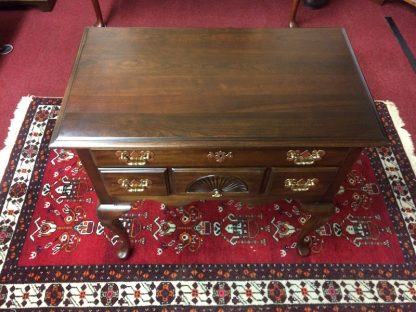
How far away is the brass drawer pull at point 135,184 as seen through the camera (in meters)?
1.23

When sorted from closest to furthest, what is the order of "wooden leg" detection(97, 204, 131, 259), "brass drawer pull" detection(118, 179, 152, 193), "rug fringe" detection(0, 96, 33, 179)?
"brass drawer pull" detection(118, 179, 152, 193) → "wooden leg" detection(97, 204, 131, 259) → "rug fringe" detection(0, 96, 33, 179)

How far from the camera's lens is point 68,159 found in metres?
1.92

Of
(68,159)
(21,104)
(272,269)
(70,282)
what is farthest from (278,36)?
(21,104)

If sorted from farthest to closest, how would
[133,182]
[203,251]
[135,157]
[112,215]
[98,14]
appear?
[98,14] < [203,251] < [112,215] < [133,182] < [135,157]

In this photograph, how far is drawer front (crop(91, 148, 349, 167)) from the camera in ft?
3.69

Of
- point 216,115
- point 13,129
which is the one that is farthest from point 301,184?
point 13,129

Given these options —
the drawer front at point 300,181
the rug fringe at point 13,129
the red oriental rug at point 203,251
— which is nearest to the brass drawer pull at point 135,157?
the drawer front at point 300,181

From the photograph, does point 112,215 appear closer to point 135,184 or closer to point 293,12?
point 135,184

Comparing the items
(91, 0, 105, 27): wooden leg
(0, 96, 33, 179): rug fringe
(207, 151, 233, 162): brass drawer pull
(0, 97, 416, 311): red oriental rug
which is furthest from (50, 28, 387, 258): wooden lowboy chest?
(91, 0, 105, 27): wooden leg

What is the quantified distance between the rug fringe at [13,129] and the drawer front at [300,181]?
4.89 ft

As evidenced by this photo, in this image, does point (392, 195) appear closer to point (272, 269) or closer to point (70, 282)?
point (272, 269)

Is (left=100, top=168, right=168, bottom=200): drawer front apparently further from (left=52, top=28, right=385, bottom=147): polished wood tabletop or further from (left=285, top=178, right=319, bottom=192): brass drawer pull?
(left=285, top=178, right=319, bottom=192): brass drawer pull

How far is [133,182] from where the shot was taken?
4.06 feet

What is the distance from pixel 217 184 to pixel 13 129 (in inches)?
56.0
